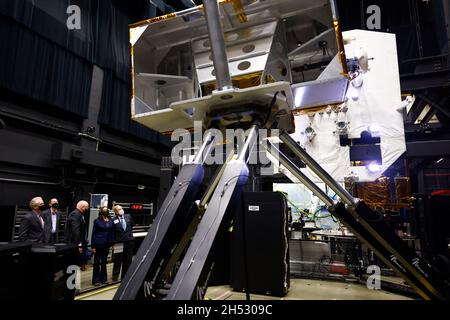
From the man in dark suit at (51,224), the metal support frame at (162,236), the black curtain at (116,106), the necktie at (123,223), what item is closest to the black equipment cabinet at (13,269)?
the metal support frame at (162,236)

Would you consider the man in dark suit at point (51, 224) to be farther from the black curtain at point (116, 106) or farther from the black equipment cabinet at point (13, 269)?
the black curtain at point (116, 106)

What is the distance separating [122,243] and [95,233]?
551mm

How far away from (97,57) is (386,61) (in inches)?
326

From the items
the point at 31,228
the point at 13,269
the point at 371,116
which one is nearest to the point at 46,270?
the point at 13,269

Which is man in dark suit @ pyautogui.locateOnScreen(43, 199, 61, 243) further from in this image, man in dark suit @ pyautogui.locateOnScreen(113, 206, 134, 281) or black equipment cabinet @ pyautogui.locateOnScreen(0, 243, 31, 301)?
black equipment cabinet @ pyautogui.locateOnScreen(0, 243, 31, 301)

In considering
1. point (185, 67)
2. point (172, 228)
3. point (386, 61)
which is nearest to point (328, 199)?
point (172, 228)

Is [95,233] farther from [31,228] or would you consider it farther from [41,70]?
[41,70]

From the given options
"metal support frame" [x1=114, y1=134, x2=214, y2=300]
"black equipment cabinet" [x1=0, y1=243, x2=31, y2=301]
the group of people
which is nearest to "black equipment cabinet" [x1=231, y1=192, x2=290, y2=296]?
the group of people

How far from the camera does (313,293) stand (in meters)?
4.52

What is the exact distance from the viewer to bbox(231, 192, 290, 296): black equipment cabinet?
439cm

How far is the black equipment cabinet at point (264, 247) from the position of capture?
439 centimetres

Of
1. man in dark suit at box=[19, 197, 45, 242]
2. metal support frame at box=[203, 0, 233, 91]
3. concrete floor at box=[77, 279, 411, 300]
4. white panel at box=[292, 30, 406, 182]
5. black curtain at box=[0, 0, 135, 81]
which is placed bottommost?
concrete floor at box=[77, 279, 411, 300]

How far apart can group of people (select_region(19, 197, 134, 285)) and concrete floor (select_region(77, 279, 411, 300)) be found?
50 centimetres

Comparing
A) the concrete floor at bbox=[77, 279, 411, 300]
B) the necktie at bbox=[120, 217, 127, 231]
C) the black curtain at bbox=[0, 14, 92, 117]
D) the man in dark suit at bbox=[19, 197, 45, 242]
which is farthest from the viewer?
the black curtain at bbox=[0, 14, 92, 117]
